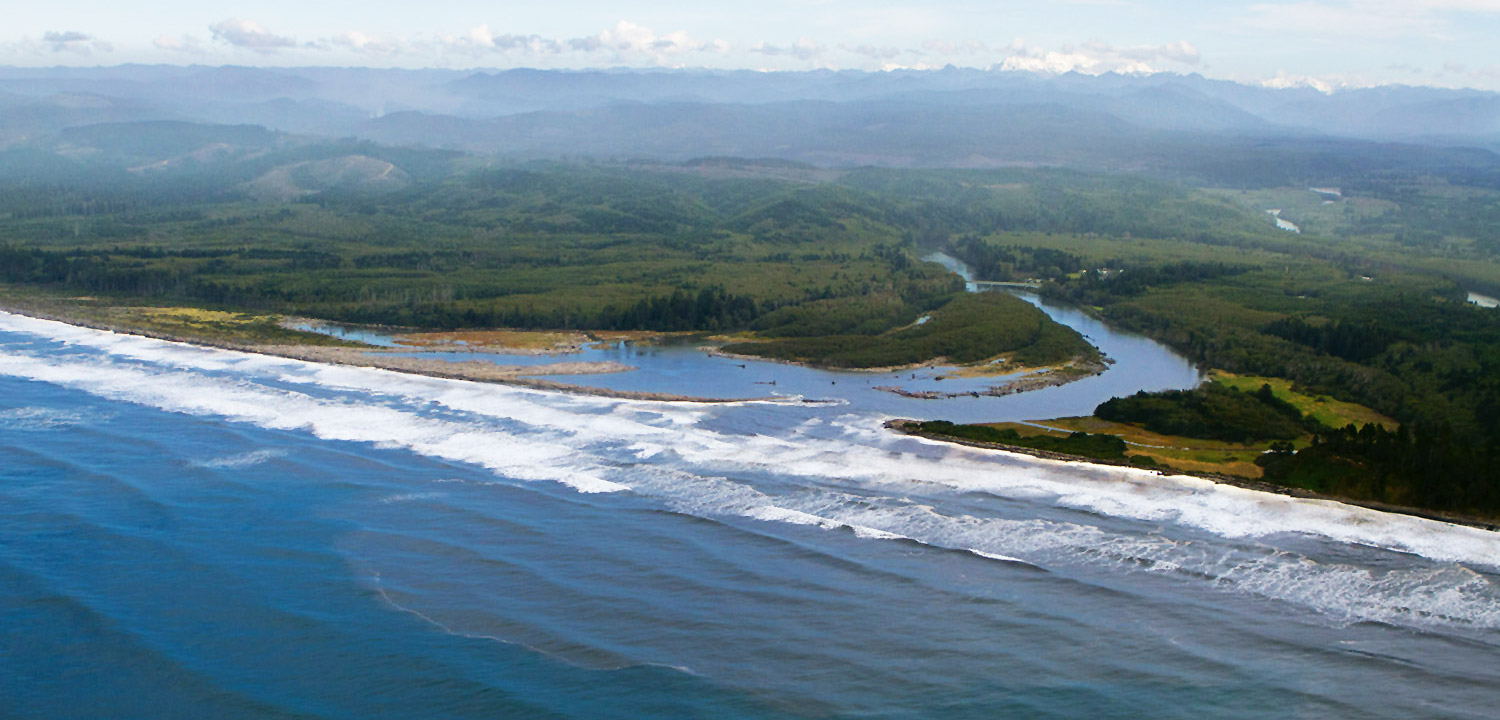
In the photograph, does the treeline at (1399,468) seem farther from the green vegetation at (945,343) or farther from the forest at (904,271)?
the green vegetation at (945,343)

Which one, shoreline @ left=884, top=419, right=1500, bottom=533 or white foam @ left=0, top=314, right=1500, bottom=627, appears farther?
shoreline @ left=884, top=419, right=1500, bottom=533

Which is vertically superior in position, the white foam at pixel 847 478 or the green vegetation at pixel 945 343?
the green vegetation at pixel 945 343

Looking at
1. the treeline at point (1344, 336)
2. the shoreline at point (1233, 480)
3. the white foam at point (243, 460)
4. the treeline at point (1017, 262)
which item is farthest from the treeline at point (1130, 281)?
the white foam at point (243, 460)

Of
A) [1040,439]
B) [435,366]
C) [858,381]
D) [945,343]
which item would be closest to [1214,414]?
[1040,439]

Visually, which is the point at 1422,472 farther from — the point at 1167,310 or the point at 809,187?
the point at 809,187

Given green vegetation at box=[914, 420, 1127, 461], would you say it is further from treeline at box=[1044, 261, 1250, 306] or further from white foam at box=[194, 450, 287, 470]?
treeline at box=[1044, 261, 1250, 306]

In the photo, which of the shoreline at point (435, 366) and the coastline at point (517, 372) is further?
the shoreline at point (435, 366)

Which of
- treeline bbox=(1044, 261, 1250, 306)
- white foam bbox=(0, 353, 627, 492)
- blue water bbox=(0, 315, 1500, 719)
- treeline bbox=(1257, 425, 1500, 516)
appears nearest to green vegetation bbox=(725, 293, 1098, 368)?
treeline bbox=(1044, 261, 1250, 306)
